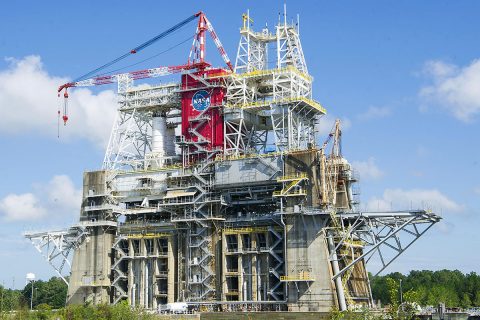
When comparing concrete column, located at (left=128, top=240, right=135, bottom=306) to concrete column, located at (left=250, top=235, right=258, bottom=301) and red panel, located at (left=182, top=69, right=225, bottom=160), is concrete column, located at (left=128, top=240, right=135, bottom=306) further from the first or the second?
concrete column, located at (left=250, top=235, right=258, bottom=301)

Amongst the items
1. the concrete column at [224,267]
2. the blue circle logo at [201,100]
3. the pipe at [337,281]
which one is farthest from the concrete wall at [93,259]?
the pipe at [337,281]

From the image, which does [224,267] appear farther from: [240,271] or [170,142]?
[170,142]

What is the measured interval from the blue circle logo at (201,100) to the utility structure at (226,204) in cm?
22

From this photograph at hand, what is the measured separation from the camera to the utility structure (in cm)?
10225

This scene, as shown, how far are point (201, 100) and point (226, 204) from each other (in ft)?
67.1

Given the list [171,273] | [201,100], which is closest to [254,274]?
[171,273]

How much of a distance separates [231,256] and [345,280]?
19307 mm

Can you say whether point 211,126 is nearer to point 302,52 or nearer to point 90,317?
point 302,52

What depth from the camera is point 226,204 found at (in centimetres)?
11131

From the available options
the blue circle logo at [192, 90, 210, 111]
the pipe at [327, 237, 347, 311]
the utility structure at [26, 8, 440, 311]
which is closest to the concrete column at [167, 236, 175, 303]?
the utility structure at [26, 8, 440, 311]

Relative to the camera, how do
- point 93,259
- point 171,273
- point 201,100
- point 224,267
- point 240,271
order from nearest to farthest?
point 240,271 → point 224,267 → point 171,273 → point 201,100 → point 93,259

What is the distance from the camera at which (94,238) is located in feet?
399

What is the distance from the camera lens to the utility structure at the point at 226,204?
102m

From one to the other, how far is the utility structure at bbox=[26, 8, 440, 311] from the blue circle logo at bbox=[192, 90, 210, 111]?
0.72ft
